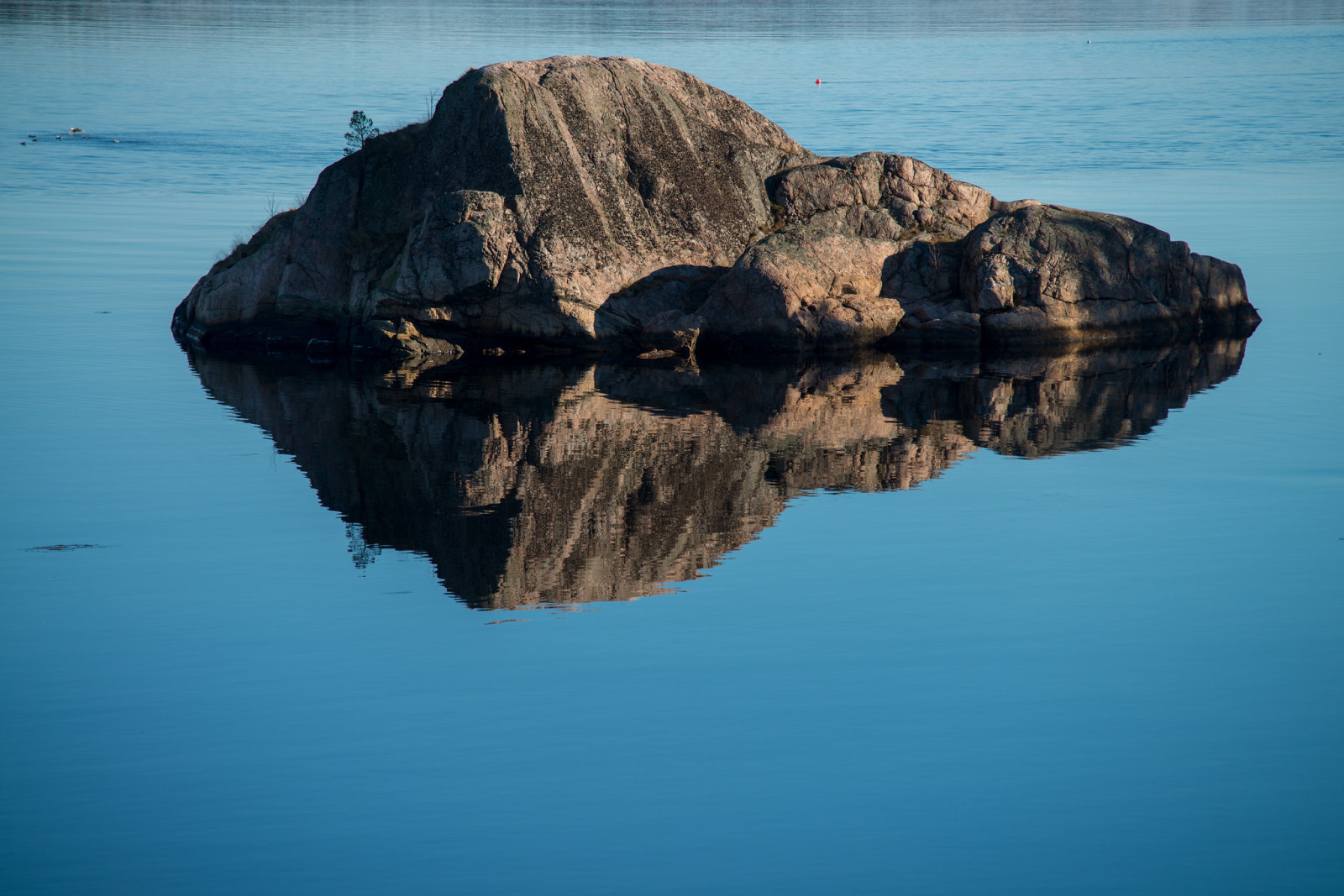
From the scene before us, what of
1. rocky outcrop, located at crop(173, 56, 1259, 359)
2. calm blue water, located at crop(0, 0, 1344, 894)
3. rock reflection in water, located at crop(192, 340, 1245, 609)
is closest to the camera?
calm blue water, located at crop(0, 0, 1344, 894)

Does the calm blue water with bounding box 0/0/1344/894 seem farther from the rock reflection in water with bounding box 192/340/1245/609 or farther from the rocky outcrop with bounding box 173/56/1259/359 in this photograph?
the rocky outcrop with bounding box 173/56/1259/359

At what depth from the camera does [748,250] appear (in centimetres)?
1739

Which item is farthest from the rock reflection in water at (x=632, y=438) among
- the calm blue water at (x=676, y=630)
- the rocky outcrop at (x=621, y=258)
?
the rocky outcrop at (x=621, y=258)

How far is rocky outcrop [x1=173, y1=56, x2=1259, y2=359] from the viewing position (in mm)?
17188

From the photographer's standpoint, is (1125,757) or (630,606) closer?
(1125,757)

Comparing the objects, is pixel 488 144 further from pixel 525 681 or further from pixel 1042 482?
pixel 525 681

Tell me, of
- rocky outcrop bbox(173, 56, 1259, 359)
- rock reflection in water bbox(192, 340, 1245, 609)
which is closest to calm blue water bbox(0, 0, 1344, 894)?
rock reflection in water bbox(192, 340, 1245, 609)

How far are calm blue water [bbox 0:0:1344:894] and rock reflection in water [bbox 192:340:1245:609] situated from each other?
6 centimetres

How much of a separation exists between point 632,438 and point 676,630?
188 inches

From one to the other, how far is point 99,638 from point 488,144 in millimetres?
10451

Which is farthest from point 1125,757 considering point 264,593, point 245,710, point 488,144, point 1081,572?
point 488,144

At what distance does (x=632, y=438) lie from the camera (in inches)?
510

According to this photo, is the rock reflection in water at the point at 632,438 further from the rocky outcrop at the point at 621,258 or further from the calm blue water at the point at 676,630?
the rocky outcrop at the point at 621,258

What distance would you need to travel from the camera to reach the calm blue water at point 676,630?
6.08 m
